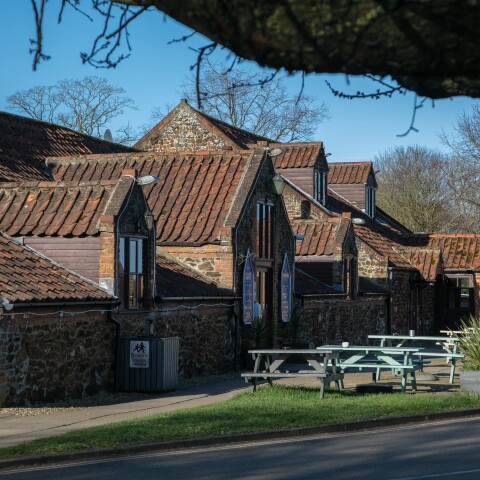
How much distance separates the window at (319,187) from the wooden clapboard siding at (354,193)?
16.1 feet

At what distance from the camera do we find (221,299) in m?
→ 25.9

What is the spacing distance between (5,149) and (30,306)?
456 inches

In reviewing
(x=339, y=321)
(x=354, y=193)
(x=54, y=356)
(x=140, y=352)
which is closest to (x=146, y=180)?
(x=140, y=352)

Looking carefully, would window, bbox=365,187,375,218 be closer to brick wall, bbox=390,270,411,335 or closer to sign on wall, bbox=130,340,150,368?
brick wall, bbox=390,270,411,335

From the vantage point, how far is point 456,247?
4738 centimetres

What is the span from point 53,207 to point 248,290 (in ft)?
21.4

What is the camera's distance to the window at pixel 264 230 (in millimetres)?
28875

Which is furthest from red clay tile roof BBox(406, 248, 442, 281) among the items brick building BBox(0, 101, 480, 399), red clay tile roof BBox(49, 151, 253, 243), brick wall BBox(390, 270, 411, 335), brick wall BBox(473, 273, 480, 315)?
red clay tile roof BBox(49, 151, 253, 243)

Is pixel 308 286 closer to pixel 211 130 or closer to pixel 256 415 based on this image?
pixel 211 130

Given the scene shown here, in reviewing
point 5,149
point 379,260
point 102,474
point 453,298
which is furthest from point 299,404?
point 453,298

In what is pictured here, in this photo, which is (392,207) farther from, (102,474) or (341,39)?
(341,39)

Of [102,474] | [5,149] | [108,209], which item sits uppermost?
[5,149]

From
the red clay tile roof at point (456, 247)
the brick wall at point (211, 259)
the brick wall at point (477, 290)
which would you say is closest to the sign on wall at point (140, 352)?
the brick wall at point (211, 259)

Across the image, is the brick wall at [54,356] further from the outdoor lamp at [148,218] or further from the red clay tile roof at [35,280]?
the outdoor lamp at [148,218]
